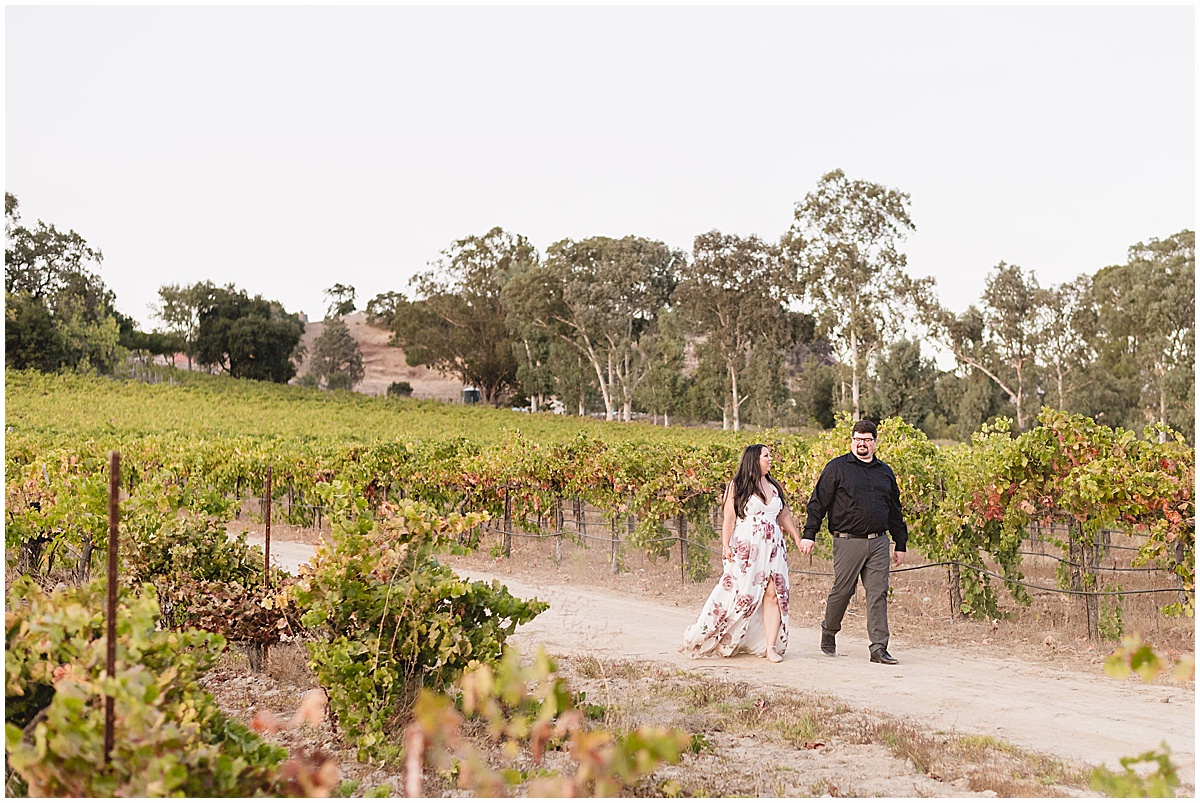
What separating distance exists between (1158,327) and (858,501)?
37871 mm

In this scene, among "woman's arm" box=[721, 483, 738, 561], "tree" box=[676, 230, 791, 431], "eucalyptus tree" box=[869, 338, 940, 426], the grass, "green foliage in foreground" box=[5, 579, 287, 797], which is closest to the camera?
"green foliage in foreground" box=[5, 579, 287, 797]

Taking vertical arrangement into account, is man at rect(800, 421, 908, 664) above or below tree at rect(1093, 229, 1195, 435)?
below

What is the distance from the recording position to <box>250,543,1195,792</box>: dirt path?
538 cm

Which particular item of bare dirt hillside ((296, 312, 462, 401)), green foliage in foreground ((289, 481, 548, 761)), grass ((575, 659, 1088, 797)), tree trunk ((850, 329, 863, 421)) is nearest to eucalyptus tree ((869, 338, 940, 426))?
tree trunk ((850, 329, 863, 421))

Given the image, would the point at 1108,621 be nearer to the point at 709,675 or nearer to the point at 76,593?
the point at 709,675

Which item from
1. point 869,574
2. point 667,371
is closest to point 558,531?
point 869,574

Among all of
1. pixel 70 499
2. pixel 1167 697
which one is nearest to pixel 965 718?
pixel 1167 697

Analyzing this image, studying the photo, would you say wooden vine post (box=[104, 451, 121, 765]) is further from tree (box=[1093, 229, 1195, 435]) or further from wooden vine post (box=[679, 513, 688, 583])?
tree (box=[1093, 229, 1195, 435])

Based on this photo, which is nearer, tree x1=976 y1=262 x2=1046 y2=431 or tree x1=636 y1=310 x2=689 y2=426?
tree x1=976 y1=262 x2=1046 y2=431

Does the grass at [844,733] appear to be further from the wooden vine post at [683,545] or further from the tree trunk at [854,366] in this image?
the tree trunk at [854,366]

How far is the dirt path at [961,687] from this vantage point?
538cm

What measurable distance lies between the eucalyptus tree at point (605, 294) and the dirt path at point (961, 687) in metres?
42.4

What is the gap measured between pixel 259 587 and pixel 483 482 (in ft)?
25.7

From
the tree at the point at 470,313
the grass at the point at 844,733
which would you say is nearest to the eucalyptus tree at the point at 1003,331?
the tree at the point at 470,313
